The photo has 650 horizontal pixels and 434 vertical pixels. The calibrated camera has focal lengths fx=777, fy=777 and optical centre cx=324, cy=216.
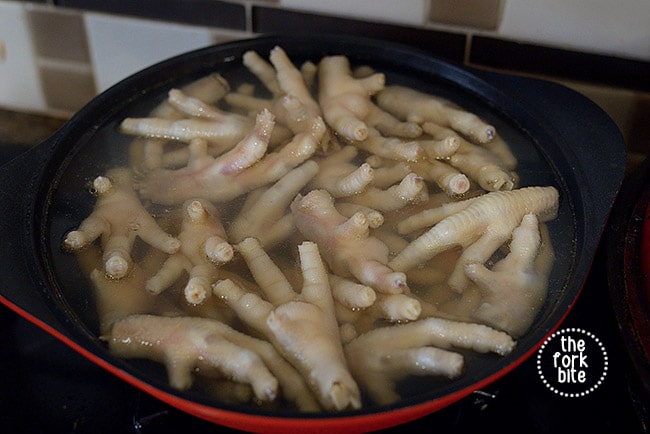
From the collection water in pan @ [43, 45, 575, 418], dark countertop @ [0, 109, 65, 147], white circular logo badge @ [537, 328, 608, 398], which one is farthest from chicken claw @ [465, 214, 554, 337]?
dark countertop @ [0, 109, 65, 147]

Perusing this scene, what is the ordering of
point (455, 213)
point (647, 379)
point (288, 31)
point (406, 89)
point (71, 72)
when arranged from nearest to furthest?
point (647, 379), point (455, 213), point (406, 89), point (288, 31), point (71, 72)

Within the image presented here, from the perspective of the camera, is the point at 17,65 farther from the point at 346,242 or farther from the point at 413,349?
the point at 413,349

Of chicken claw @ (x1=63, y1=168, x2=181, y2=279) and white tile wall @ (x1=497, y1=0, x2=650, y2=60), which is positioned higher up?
white tile wall @ (x1=497, y1=0, x2=650, y2=60)

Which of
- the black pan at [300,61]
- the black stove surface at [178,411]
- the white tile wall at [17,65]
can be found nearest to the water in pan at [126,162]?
the black pan at [300,61]

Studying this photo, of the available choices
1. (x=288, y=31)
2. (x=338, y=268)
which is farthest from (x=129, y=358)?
(x=288, y=31)

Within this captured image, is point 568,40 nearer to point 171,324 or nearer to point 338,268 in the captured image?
point 338,268

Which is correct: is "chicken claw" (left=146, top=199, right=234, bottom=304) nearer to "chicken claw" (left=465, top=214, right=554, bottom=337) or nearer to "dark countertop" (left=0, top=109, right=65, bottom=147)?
"chicken claw" (left=465, top=214, right=554, bottom=337)

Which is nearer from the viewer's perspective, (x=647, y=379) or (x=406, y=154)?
(x=647, y=379)
